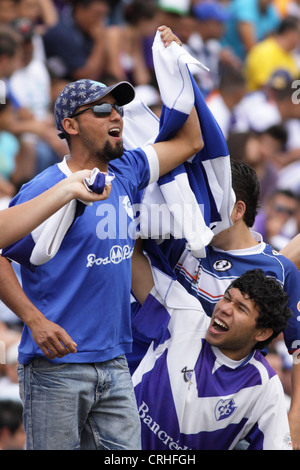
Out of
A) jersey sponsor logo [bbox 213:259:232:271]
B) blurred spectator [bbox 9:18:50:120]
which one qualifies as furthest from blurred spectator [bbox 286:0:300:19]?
jersey sponsor logo [bbox 213:259:232:271]

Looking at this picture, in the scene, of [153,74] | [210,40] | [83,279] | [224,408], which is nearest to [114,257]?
[83,279]

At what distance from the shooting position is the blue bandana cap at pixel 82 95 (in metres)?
3.62

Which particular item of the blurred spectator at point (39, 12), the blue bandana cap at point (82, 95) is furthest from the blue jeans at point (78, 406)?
the blurred spectator at point (39, 12)

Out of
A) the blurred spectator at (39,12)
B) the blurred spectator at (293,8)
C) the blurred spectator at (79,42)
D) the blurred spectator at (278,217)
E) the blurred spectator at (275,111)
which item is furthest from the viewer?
the blurred spectator at (293,8)

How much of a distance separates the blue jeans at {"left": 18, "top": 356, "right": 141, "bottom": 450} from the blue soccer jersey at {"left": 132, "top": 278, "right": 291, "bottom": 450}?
1.34 feet

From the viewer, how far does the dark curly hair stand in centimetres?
398

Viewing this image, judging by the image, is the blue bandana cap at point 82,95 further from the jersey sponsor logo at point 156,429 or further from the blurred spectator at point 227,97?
the blurred spectator at point 227,97

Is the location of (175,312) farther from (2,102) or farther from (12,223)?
(2,102)

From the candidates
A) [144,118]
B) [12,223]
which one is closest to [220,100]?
[144,118]

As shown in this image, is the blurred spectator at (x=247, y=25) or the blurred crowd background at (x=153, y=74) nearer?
the blurred crowd background at (x=153, y=74)

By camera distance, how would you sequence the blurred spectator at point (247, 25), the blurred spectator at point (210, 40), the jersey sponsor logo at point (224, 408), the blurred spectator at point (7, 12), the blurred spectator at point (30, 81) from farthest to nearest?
the blurred spectator at point (247, 25)
the blurred spectator at point (210, 40)
the blurred spectator at point (7, 12)
the blurred spectator at point (30, 81)
the jersey sponsor logo at point (224, 408)

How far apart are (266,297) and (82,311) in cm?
98

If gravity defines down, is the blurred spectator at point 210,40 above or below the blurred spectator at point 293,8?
below

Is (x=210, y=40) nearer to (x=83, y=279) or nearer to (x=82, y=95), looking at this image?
(x=82, y=95)
